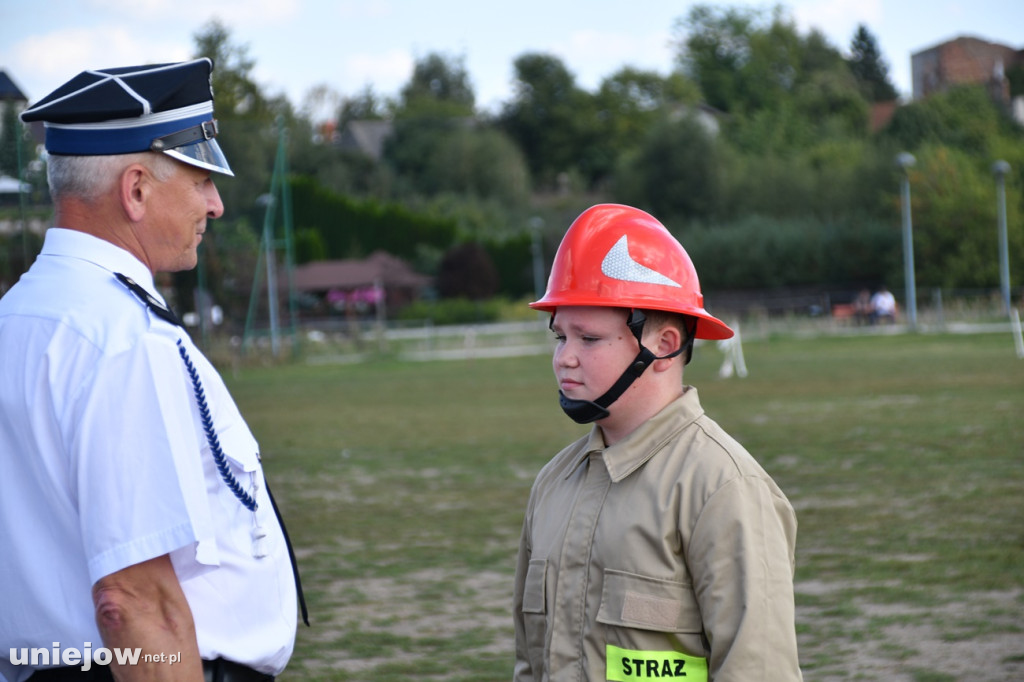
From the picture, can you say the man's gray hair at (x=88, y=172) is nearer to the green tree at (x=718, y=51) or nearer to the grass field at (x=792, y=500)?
the grass field at (x=792, y=500)

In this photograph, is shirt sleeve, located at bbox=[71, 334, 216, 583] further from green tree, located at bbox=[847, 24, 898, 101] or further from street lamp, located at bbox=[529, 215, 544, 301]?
green tree, located at bbox=[847, 24, 898, 101]

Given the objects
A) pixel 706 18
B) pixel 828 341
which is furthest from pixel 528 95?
pixel 828 341

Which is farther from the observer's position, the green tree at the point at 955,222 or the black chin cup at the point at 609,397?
the green tree at the point at 955,222

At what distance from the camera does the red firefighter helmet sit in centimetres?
264

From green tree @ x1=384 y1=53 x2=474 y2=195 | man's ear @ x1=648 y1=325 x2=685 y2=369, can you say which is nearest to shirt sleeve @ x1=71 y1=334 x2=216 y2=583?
man's ear @ x1=648 y1=325 x2=685 y2=369

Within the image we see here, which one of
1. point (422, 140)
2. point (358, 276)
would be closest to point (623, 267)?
point (358, 276)

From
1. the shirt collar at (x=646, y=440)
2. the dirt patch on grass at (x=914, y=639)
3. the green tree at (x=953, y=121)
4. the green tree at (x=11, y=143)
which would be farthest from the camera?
the green tree at (x=953, y=121)

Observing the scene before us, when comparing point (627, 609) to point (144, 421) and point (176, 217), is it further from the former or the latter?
point (176, 217)

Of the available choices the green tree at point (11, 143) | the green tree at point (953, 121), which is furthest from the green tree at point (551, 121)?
the green tree at point (11, 143)

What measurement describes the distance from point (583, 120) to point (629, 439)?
298ft

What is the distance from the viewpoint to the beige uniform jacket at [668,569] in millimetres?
2289

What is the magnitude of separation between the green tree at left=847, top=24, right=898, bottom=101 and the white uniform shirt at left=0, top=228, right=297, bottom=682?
124 m

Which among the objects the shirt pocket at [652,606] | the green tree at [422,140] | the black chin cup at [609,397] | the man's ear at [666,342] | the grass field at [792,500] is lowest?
the grass field at [792,500]

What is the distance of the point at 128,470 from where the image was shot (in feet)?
7.06
